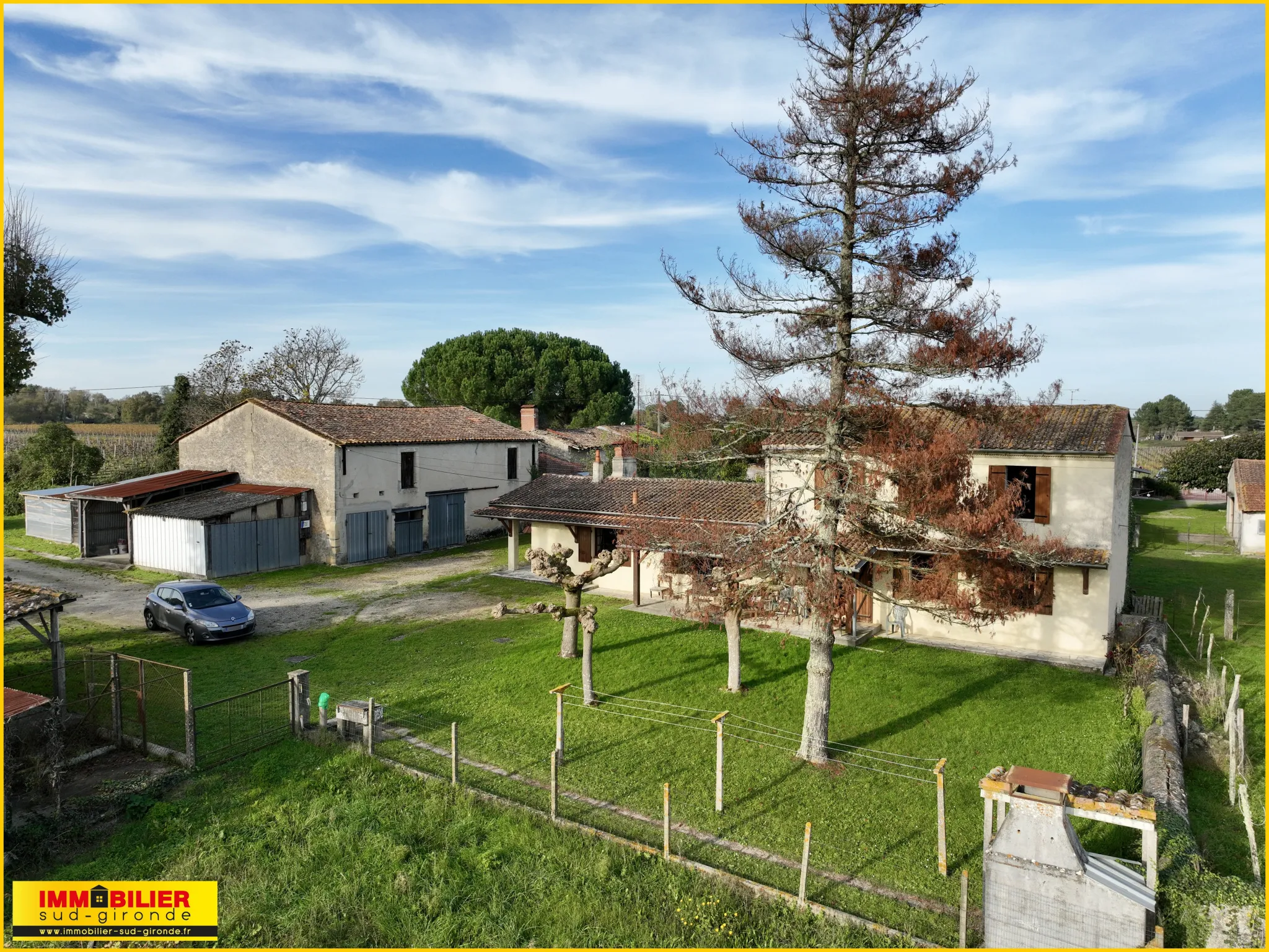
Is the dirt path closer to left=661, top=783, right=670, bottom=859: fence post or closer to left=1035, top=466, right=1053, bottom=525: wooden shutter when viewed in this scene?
left=661, top=783, right=670, bottom=859: fence post

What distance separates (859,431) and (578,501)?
13547mm

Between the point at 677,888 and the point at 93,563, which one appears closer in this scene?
the point at 677,888

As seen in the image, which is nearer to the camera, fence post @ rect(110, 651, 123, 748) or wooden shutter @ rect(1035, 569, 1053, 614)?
fence post @ rect(110, 651, 123, 748)

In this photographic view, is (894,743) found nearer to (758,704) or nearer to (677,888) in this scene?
(758,704)

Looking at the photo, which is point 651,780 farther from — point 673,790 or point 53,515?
point 53,515

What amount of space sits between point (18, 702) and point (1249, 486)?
45248mm

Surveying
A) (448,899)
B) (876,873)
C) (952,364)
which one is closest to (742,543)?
(952,364)

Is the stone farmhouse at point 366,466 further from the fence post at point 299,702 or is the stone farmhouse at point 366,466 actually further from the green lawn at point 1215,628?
the green lawn at point 1215,628

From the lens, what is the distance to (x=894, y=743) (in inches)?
509

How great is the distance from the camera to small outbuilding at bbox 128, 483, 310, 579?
2661 centimetres

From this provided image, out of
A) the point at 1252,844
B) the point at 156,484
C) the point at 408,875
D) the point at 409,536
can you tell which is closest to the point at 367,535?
the point at 409,536

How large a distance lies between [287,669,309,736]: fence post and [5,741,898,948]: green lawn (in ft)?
5.86

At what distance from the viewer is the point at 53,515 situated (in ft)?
107

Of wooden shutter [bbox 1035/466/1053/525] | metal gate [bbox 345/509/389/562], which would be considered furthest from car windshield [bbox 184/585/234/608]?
wooden shutter [bbox 1035/466/1053/525]
